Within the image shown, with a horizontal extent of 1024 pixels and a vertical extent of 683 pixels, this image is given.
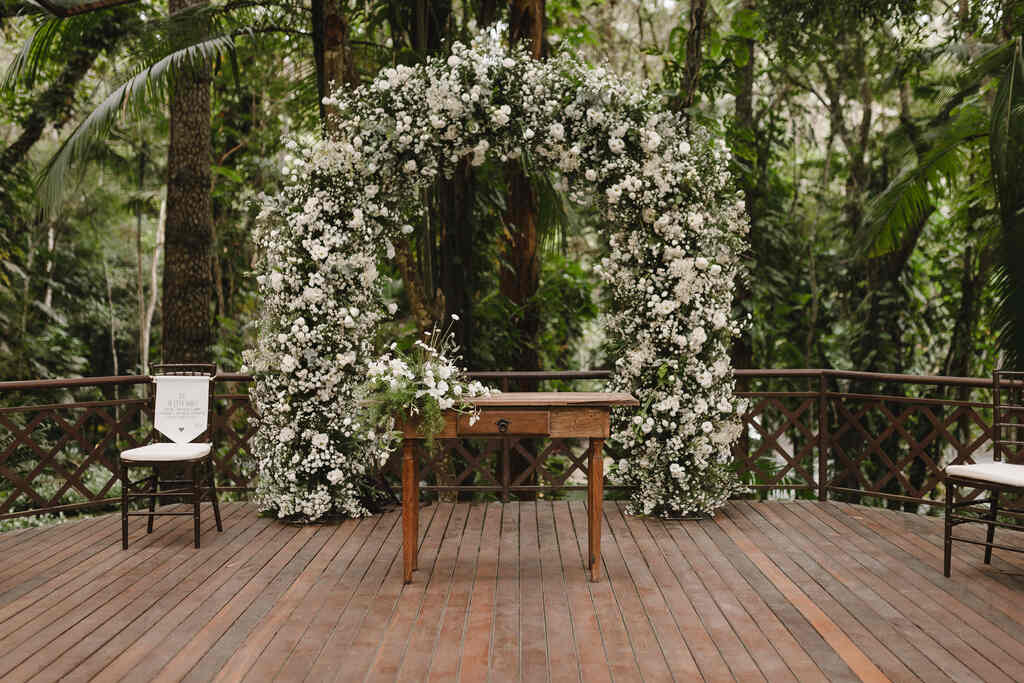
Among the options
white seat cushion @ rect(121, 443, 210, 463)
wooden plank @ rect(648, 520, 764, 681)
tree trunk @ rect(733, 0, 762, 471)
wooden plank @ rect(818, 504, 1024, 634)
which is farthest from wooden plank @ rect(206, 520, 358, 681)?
tree trunk @ rect(733, 0, 762, 471)

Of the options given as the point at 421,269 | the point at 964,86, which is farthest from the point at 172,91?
the point at 964,86

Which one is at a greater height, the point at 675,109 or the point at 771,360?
the point at 675,109

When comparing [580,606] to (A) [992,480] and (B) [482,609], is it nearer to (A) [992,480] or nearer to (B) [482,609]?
(B) [482,609]

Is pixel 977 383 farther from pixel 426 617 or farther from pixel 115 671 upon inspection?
pixel 115 671

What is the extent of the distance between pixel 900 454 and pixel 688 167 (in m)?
5.32

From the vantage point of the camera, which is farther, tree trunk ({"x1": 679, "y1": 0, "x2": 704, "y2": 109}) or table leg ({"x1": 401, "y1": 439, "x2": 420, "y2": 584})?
tree trunk ({"x1": 679, "y1": 0, "x2": 704, "y2": 109})

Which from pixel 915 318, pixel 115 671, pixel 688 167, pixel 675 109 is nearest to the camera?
pixel 115 671

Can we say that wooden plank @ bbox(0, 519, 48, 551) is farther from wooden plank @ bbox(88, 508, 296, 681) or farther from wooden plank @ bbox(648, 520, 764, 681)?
wooden plank @ bbox(648, 520, 764, 681)

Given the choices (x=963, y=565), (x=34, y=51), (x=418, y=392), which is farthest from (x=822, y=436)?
(x=34, y=51)

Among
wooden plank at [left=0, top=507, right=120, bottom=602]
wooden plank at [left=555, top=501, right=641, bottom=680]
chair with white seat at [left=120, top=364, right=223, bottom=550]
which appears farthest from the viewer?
chair with white seat at [left=120, top=364, right=223, bottom=550]

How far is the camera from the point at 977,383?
5352 millimetres

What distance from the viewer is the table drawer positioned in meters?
4.20

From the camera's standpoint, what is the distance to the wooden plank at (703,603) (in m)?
3.11

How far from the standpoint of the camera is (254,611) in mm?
3771
